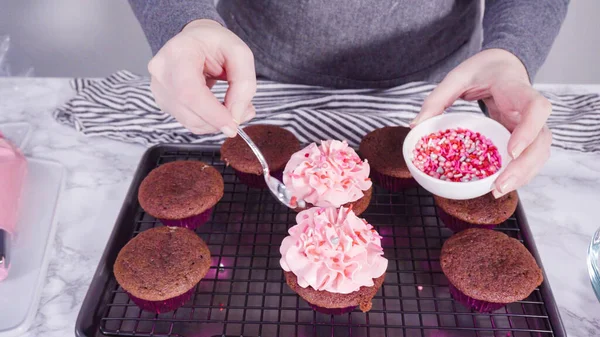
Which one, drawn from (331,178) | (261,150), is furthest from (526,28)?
(261,150)

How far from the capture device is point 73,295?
132 cm

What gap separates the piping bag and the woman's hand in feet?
3.45

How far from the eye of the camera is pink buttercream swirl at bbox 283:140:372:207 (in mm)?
1360

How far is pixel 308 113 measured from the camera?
166 centimetres

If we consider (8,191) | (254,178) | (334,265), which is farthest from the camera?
(254,178)

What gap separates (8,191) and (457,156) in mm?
1143

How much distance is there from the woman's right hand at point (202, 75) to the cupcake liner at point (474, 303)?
24.8 inches

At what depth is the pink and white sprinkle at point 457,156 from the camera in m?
1.33

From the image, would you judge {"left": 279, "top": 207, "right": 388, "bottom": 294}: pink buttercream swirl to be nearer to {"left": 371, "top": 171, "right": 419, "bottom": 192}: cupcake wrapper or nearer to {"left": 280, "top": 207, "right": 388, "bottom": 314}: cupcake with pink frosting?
{"left": 280, "top": 207, "right": 388, "bottom": 314}: cupcake with pink frosting

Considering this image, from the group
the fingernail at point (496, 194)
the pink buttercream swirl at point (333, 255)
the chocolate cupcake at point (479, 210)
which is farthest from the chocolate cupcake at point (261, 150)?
the fingernail at point (496, 194)

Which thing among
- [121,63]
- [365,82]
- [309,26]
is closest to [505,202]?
[365,82]

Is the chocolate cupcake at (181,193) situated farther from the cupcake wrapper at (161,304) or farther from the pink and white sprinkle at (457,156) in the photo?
the pink and white sprinkle at (457,156)

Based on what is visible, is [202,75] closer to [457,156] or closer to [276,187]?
[276,187]

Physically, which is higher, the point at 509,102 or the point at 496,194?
the point at 509,102
